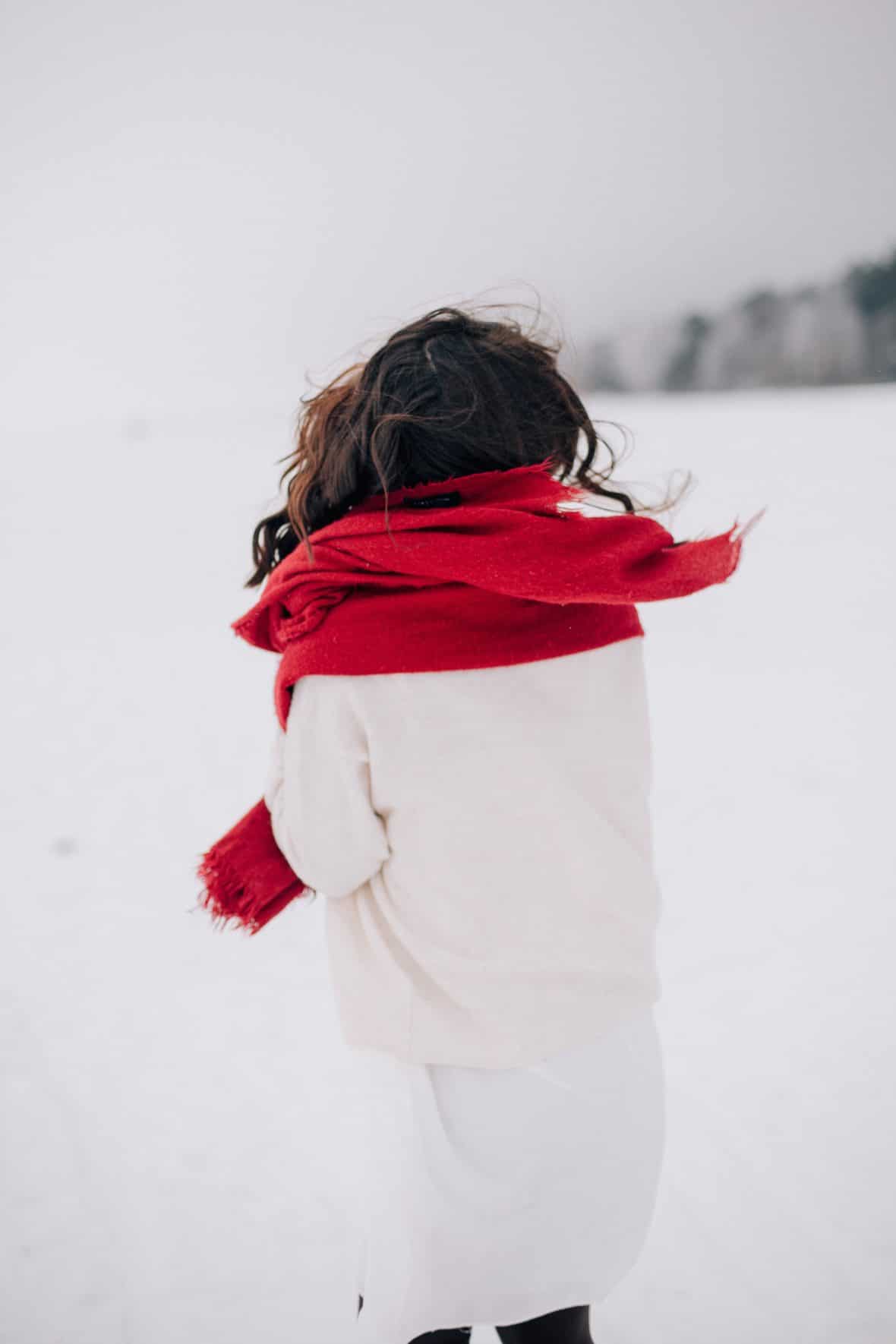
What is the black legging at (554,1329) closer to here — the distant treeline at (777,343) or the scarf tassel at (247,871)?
the scarf tassel at (247,871)

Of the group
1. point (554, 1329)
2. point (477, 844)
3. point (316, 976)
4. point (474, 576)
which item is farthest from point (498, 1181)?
point (316, 976)

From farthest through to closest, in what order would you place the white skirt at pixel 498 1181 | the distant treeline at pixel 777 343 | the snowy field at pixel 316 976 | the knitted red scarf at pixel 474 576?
the distant treeline at pixel 777 343 → the snowy field at pixel 316 976 → the white skirt at pixel 498 1181 → the knitted red scarf at pixel 474 576

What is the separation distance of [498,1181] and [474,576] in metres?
0.55

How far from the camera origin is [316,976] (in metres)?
2.12

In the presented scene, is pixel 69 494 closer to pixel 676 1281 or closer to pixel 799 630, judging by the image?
pixel 799 630

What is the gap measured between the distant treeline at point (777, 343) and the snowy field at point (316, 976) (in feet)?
1.78

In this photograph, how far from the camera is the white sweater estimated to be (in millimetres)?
678

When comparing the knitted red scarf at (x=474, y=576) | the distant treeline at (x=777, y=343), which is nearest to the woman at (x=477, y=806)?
the knitted red scarf at (x=474, y=576)

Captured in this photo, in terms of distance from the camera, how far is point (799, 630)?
3717 millimetres

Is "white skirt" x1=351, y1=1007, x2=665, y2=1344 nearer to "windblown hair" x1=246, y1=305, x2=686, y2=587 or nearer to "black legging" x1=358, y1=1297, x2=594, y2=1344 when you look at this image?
"black legging" x1=358, y1=1297, x2=594, y2=1344

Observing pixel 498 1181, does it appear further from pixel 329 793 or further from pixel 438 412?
pixel 438 412

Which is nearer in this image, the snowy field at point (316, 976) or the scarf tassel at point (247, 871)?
the scarf tassel at point (247, 871)

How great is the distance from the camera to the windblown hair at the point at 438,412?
2.18ft

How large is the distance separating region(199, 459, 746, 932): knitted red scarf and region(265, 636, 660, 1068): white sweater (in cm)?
2
